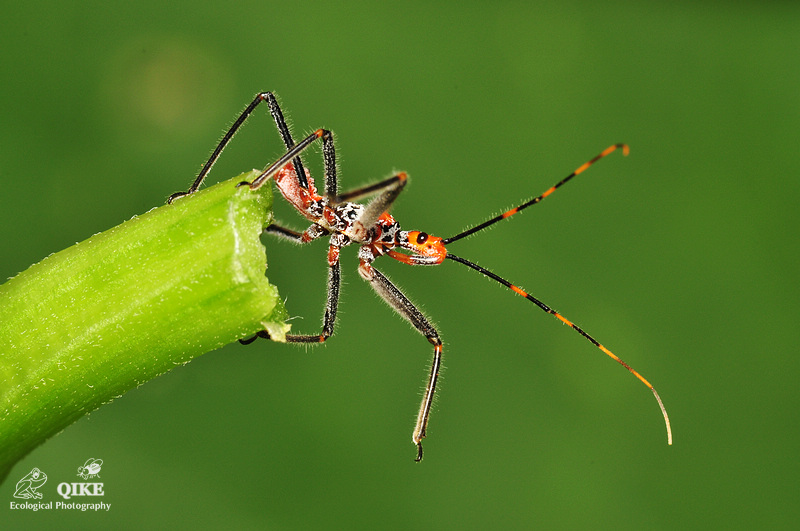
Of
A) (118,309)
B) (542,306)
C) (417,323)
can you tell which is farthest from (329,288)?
(118,309)

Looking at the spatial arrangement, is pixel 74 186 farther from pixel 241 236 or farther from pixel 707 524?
pixel 707 524

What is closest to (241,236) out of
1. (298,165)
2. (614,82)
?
(298,165)

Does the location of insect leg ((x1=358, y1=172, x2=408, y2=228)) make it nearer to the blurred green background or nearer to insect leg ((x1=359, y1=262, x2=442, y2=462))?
insect leg ((x1=359, y1=262, x2=442, y2=462))

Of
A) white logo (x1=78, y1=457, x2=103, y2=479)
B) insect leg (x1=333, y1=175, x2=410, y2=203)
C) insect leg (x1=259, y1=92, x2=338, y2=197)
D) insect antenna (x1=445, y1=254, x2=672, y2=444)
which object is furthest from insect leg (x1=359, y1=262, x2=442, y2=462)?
white logo (x1=78, y1=457, x2=103, y2=479)

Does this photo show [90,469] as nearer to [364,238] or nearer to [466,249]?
[364,238]

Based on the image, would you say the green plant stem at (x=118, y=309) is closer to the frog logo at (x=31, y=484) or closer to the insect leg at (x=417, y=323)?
the frog logo at (x=31, y=484)

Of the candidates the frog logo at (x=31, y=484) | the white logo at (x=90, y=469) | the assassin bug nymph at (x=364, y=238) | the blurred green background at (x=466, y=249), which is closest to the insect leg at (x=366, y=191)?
Answer: the assassin bug nymph at (x=364, y=238)
